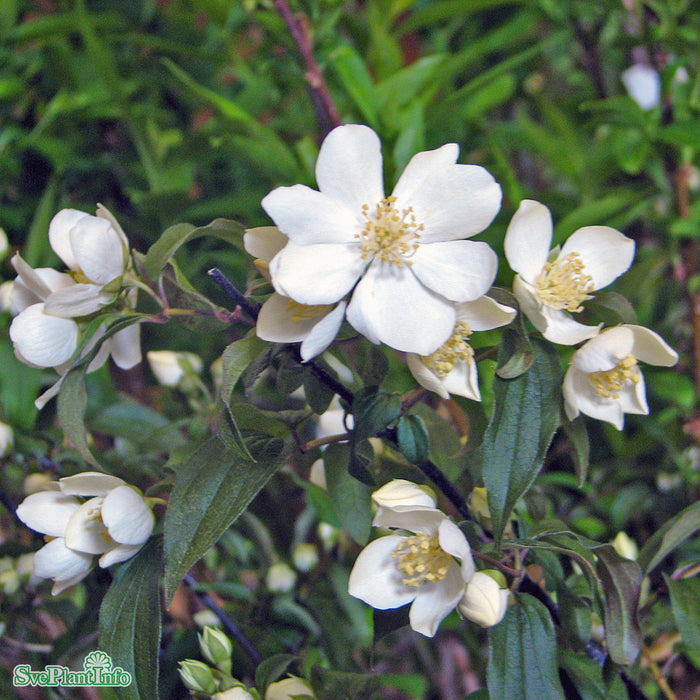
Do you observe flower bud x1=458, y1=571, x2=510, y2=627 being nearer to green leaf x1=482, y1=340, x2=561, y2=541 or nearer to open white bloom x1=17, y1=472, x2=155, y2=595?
green leaf x1=482, y1=340, x2=561, y2=541

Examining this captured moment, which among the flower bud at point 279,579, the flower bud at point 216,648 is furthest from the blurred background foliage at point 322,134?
the flower bud at point 216,648

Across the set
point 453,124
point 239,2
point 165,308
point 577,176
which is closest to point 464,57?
point 453,124

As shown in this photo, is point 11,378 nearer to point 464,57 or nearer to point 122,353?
point 122,353

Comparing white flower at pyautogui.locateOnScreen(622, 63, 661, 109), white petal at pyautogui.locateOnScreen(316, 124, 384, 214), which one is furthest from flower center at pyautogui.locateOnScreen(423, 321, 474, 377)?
white flower at pyautogui.locateOnScreen(622, 63, 661, 109)

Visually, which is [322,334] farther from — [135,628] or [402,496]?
[135,628]

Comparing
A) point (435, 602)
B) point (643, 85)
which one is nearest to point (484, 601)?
point (435, 602)

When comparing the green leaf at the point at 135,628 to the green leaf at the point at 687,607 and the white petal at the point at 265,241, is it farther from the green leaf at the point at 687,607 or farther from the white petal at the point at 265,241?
the green leaf at the point at 687,607
